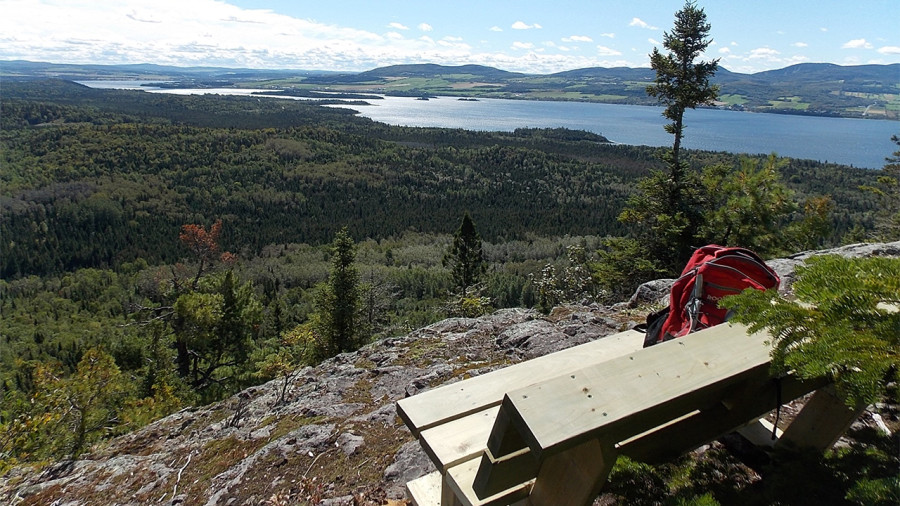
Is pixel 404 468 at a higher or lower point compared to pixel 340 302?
higher

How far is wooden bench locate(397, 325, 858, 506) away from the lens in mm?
1655

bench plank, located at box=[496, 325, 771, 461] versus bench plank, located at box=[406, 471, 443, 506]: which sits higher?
bench plank, located at box=[496, 325, 771, 461]

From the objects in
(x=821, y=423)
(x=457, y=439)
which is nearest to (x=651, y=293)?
(x=821, y=423)

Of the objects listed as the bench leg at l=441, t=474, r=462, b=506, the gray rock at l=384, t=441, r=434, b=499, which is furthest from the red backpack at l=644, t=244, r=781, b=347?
the gray rock at l=384, t=441, r=434, b=499

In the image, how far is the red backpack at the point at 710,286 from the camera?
2932 millimetres

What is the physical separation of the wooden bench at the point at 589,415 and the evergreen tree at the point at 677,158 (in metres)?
9.71

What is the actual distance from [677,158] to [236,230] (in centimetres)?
8796

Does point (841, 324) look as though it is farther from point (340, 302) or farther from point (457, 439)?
point (340, 302)

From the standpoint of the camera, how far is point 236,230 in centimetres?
8806

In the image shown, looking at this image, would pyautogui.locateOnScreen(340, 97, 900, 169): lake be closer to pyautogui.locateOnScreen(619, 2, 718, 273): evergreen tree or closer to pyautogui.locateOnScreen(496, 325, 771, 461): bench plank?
pyautogui.locateOnScreen(619, 2, 718, 273): evergreen tree

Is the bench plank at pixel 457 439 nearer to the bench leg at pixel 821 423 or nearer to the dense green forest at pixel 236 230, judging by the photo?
the bench leg at pixel 821 423

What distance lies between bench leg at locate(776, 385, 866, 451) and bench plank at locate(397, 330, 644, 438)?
1.12 m

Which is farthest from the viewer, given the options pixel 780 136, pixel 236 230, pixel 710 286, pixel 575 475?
pixel 780 136

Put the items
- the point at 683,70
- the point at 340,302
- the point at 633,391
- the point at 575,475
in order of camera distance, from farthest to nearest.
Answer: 1. the point at 340,302
2. the point at 683,70
3. the point at 575,475
4. the point at 633,391
